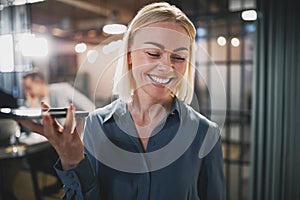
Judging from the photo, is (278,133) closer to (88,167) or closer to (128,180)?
(128,180)

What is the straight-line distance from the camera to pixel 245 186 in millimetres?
1668

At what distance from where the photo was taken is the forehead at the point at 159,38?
0.77m

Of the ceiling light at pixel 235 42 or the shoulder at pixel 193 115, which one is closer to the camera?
the shoulder at pixel 193 115

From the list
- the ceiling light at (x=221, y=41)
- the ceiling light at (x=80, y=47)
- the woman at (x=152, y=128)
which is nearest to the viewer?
the woman at (x=152, y=128)

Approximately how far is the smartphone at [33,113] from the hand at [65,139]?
0.05 feet

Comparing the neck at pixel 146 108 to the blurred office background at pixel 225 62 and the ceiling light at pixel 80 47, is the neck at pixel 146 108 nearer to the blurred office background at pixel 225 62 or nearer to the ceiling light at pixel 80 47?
the blurred office background at pixel 225 62

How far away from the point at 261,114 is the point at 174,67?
865mm

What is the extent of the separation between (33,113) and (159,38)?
1.31ft

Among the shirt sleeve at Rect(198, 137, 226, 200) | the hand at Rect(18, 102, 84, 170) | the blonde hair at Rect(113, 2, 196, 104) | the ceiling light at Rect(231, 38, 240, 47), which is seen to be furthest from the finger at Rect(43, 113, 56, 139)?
the ceiling light at Rect(231, 38, 240, 47)

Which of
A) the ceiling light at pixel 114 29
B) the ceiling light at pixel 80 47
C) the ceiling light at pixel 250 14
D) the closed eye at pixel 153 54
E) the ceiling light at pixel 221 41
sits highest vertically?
the ceiling light at pixel 250 14

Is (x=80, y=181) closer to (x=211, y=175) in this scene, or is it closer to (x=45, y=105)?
(x=45, y=105)

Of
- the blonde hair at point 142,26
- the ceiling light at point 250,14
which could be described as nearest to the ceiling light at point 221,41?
the ceiling light at point 250,14

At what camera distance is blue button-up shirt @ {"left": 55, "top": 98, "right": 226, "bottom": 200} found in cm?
82

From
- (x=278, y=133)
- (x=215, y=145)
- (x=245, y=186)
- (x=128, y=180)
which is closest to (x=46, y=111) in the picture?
(x=128, y=180)
